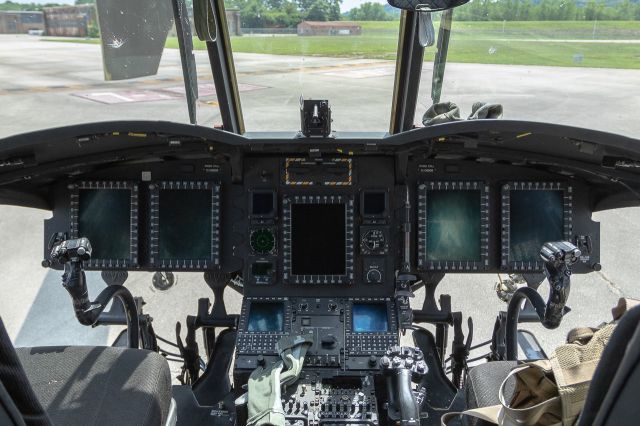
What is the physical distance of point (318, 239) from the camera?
2711 mm

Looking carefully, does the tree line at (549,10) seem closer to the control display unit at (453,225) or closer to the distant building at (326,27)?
the distant building at (326,27)

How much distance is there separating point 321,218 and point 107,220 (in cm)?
105

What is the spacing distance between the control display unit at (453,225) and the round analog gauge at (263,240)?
2.35ft

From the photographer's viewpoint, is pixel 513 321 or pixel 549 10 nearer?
pixel 513 321

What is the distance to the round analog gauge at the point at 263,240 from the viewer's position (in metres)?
2.73

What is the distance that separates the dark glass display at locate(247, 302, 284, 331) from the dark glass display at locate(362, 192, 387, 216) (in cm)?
61

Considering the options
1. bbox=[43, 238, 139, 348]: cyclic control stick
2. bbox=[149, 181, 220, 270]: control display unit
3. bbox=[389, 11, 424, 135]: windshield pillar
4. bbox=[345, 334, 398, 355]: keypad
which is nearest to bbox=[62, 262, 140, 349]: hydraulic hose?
bbox=[43, 238, 139, 348]: cyclic control stick

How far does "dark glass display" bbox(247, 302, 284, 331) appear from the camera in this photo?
2.58 metres

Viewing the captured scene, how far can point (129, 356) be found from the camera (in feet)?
6.89

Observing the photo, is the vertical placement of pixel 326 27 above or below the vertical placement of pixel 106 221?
above

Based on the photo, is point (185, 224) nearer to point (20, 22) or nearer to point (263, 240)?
point (263, 240)

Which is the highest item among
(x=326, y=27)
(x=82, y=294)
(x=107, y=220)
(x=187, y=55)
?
(x=326, y=27)

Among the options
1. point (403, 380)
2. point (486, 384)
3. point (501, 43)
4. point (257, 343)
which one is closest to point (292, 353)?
point (257, 343)

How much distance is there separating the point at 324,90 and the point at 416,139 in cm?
134
